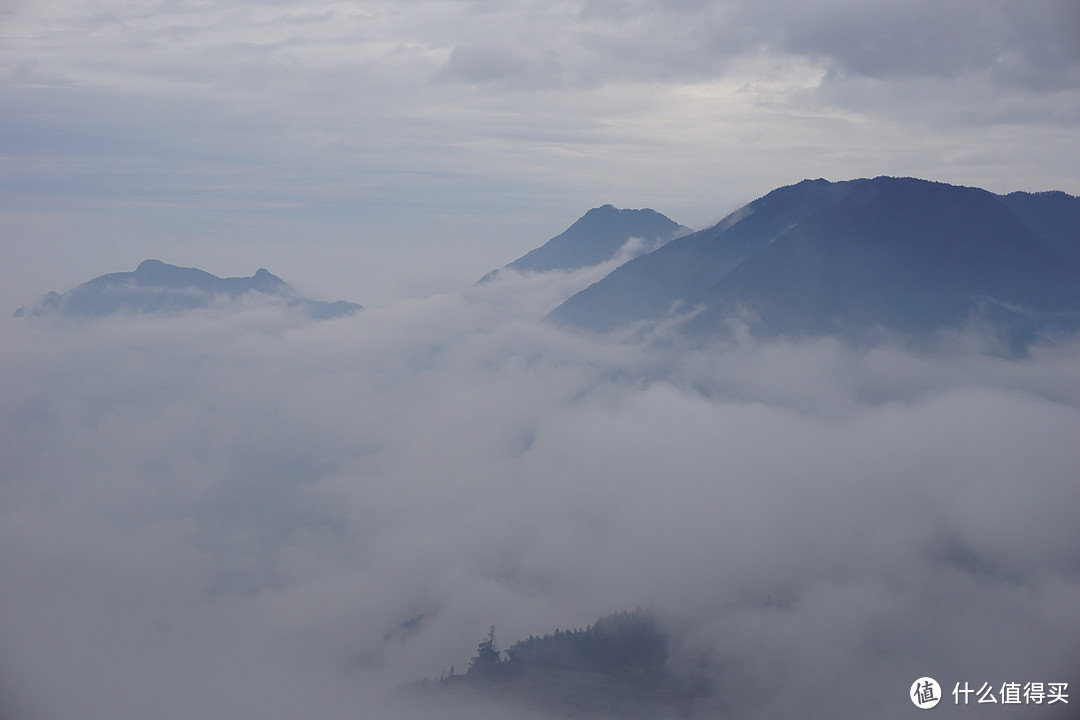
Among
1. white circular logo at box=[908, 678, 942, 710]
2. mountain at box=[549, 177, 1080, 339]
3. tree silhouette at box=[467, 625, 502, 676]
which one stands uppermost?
mountain at box=[549, 177, 1080, 339]

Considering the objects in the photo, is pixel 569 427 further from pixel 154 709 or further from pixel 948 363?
pixel 154 709

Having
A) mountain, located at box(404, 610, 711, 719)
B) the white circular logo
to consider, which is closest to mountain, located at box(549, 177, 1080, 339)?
mountain, located at box(404, 610, 711, 719)

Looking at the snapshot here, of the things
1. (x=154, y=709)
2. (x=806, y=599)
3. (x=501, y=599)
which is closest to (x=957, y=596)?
(x=806, y=599)

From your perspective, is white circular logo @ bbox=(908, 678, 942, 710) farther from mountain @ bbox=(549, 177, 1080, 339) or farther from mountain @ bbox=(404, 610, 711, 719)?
mountain @ bbox=(549, 177, 1080, 339)

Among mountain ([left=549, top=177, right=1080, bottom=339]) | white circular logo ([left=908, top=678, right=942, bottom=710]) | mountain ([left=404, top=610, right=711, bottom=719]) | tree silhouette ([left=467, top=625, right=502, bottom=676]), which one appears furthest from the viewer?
mountain ([left=549, top=177, right=1080, bottom=339])

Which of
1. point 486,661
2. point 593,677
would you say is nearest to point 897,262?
point 593,677

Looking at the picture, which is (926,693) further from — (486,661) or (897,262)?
(897,262)

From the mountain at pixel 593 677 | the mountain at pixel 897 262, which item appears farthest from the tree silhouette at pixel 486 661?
the mountain at pixel 897 262
